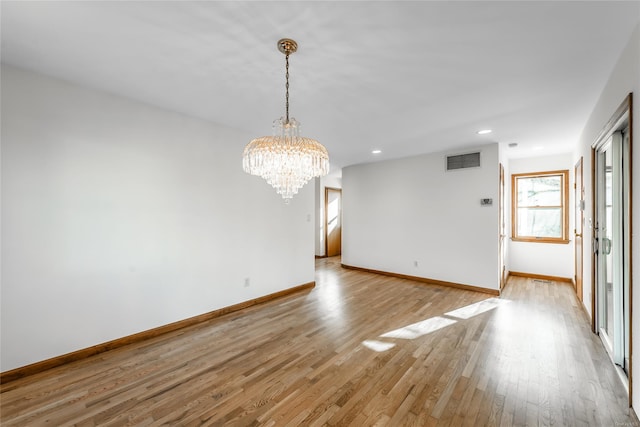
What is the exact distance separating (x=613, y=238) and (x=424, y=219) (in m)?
2.83

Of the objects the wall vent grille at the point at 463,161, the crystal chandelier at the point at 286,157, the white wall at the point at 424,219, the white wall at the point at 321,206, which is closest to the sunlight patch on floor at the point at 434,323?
the white wall at the point at 424,219

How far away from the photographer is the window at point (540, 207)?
5.22 meters

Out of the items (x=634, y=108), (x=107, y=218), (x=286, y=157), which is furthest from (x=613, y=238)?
(x=107, y=218)

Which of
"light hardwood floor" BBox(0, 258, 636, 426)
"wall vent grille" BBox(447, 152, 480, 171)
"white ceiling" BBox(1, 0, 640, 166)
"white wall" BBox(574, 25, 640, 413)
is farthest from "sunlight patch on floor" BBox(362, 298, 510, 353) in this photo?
"white ceiling" BBox(1, 0, 640, 166)

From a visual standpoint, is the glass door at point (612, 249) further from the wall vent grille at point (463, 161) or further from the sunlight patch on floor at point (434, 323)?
the wall vent grille at point (463, 161)

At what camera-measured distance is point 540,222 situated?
5.46 m

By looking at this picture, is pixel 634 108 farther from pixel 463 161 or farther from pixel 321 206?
pixel 321 206

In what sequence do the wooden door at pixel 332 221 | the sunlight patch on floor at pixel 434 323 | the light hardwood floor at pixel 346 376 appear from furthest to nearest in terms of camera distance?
the wooden door at pixel 332 221
the sunlight patch on floor at pixel 434 323
the light hardwood floor at pixel 346 376

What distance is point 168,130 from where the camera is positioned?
10.3 feet

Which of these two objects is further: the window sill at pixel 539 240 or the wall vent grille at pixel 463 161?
the window sill at pixel 539 240

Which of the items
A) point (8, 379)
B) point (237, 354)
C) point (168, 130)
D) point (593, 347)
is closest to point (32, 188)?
point (168, 130)

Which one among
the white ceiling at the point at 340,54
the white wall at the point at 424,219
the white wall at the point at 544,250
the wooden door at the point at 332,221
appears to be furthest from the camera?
the wooden door at the point at 332,221

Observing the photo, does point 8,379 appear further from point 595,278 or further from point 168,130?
point 595,278

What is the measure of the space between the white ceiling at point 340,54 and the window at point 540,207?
2.70m
